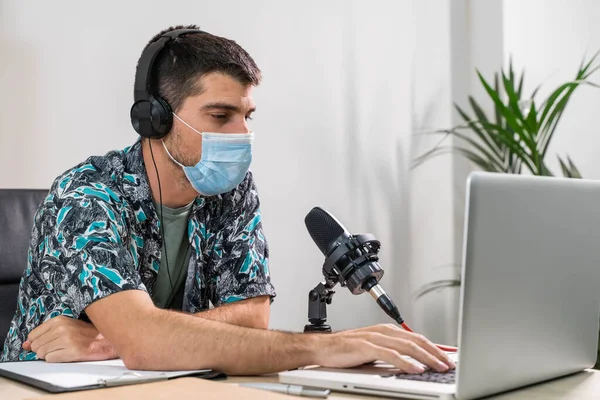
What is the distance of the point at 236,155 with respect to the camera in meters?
1.57

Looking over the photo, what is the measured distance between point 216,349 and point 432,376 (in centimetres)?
34

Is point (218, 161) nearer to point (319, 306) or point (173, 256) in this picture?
point (173, 256)

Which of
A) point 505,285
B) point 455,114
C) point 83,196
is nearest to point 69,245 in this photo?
point 83,196

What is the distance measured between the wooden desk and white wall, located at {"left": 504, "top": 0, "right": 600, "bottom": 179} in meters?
2.07

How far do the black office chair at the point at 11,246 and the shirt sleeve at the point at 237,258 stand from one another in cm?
41

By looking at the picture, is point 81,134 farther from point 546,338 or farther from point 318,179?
point 546,338

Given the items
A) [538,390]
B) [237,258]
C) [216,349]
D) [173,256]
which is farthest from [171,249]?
[538,390]

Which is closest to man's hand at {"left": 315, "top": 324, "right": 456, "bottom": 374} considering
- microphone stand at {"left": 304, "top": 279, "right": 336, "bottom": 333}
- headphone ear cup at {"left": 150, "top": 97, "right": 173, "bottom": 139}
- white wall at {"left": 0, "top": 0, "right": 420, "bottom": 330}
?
microphone stand at {"left": 304, "top": 279, "right": 336, "bottom": 333}

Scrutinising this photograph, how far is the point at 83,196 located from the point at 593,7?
242 centimetres

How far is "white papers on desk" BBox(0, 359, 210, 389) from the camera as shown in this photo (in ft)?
3.27

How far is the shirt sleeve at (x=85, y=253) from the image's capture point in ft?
4.05

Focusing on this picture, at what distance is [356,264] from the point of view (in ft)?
4.02

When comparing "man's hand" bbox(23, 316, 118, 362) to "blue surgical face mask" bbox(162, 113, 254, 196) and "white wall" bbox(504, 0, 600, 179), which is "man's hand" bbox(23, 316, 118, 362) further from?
"white wall" bbox(504, 0, 600, 179)

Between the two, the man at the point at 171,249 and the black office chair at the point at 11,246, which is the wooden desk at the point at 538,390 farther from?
the black office chair at the point at 11,246
